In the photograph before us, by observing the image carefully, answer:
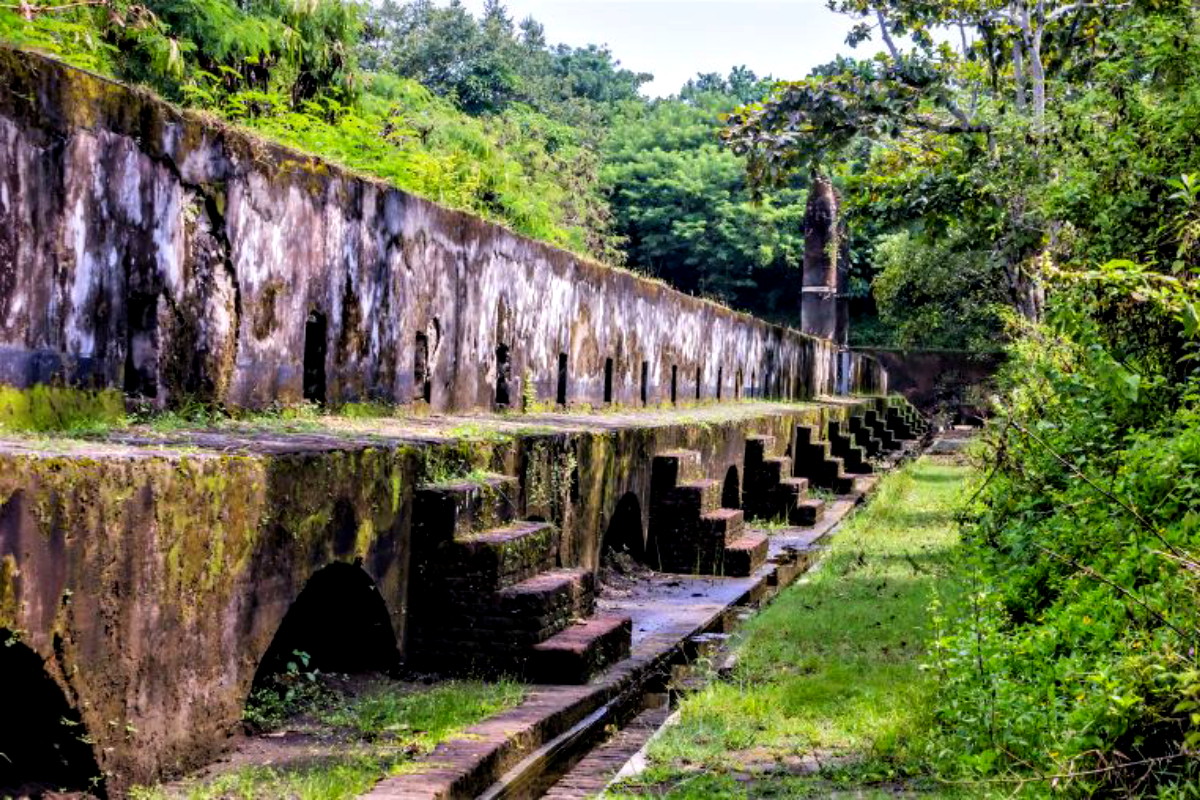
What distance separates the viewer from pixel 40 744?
13.3ft

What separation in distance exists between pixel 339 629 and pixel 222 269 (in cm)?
Answer: 156

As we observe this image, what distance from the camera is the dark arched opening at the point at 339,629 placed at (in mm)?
6043

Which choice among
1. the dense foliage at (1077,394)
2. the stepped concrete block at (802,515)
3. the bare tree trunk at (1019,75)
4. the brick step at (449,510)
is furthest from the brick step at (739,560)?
the bare tree trunk at (1019,75)

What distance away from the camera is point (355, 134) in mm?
12719

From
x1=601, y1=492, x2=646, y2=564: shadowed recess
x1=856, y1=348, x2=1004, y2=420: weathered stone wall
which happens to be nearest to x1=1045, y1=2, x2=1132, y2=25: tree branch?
x1=601, y1=492, x2=646, y2=564: shadowed recess

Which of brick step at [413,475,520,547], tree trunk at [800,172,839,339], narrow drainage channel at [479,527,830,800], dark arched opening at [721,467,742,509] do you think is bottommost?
narrow drainage channel at [479,527,830,800]

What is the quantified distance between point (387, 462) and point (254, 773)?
1670 mm

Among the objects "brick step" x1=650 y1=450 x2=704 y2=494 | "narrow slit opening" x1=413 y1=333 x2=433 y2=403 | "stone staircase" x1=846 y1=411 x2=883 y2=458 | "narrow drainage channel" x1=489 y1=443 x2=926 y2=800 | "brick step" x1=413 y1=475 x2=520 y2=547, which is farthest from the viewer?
"stone staircase" x1=846 y1=411 x2=883 y2=458

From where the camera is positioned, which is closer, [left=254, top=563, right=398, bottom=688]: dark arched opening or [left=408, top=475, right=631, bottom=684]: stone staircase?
[left=254, top=563, right=398, bottom=688]: dark arched opening

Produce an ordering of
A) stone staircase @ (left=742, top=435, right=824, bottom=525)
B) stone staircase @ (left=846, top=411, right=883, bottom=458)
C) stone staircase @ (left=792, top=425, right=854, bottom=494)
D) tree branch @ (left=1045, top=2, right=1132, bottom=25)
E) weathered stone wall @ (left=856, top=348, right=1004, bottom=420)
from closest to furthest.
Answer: tree branch @ (left=1045, top=2, right=1132, bottom=25)
stone staircase @ (left=742, top=435, right=824, bottom=525)
stone staircase @ (left=792, top=425, right=854, bottom=494)
stone staircase @ (left=846, top=411, right=883, bottom=458)
weathered stone wall @ (left=856, top=348, right=1004, bottom=420)

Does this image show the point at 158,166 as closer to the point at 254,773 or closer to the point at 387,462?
the point at 387,462

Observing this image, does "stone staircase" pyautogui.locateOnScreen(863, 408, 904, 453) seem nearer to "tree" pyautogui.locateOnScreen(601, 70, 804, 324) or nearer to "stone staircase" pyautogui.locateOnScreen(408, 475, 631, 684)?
"tree" pyautogui.locateOnScreen(601, 70, 804, 324)

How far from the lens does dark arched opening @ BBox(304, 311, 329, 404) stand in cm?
685

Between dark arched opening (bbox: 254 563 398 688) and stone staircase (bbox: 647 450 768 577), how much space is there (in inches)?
176
